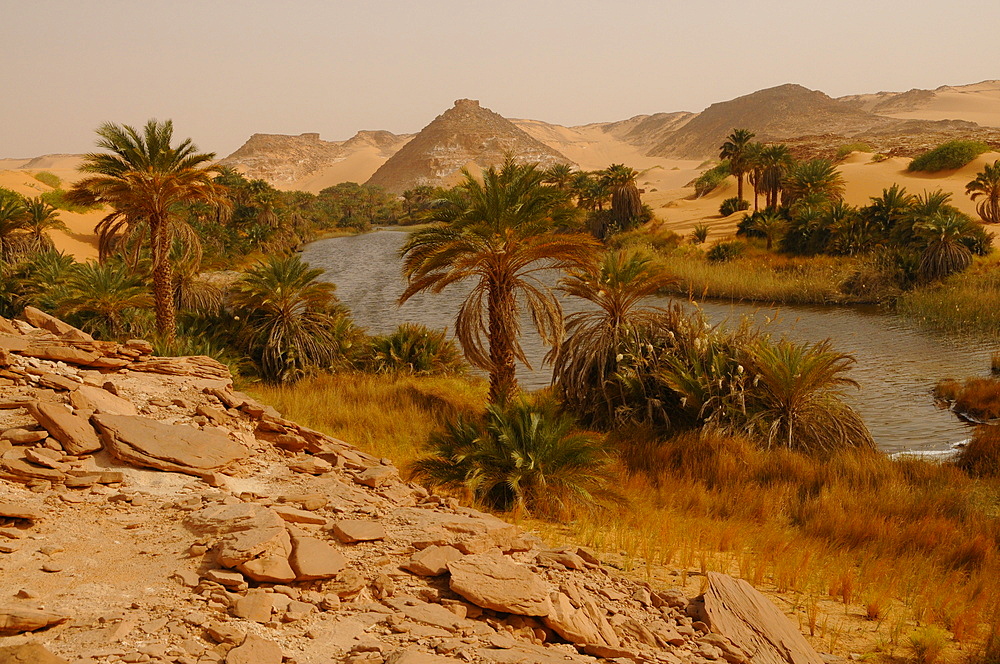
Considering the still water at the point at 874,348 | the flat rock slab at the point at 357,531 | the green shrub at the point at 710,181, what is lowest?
the still water at the point at 874,348

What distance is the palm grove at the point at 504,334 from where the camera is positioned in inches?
373

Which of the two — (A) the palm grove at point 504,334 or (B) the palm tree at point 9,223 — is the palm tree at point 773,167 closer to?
(A) the palm grove at point 504,334

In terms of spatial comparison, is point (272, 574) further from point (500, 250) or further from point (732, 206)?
point (732, 206)

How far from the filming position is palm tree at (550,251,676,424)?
13.7 meters

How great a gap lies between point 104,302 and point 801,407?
15.9 metres

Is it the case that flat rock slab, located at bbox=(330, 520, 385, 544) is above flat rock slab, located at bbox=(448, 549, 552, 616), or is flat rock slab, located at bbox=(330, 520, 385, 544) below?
above

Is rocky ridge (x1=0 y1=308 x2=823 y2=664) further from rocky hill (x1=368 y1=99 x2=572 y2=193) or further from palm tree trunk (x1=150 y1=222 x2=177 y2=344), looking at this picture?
rocky hill (x1=368 y1=99 x2=572 y2=193)

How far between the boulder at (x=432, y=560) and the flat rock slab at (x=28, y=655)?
2.17 metres

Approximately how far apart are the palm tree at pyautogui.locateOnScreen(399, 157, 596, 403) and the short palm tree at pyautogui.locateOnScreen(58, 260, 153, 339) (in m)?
8.07

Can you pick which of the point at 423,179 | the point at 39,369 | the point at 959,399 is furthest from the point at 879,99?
the point at 39,369

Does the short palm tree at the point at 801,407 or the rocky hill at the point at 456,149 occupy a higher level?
the rocky hill at the point at 456,149

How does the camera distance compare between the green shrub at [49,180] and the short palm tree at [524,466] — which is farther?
the green shrub at [49,180]

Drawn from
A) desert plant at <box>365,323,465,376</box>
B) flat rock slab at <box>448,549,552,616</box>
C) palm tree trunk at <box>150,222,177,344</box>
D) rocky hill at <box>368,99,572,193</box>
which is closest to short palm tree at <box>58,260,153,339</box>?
palm tree trunk at <box>150,222,177,344</box>

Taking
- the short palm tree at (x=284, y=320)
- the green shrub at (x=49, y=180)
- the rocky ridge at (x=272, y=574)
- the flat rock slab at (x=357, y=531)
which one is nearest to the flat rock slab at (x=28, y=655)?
the rocky ridge at (x=272, y=574)
